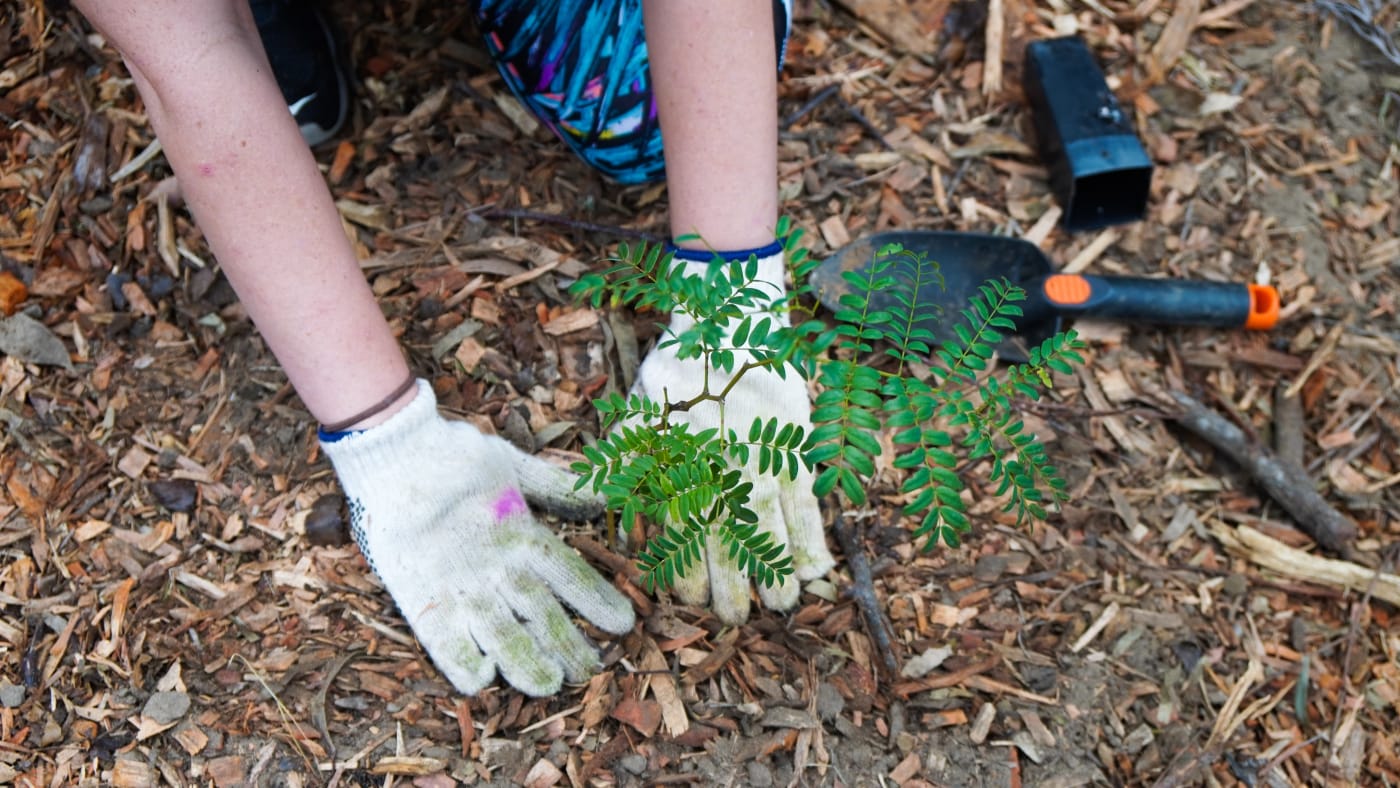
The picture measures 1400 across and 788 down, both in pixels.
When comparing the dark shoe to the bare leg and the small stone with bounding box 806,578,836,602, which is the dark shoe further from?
the small stone with bounding box 806,578,836,602

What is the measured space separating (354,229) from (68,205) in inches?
24.7

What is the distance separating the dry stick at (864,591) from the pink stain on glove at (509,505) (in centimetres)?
60

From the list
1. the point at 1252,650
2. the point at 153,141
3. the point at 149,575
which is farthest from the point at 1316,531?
→ the point at 153,141

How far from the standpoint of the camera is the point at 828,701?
185cm

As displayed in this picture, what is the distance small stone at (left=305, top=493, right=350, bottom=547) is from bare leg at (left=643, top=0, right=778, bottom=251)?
0.83 m

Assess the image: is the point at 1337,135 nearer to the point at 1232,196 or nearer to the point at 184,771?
the point at 1232,196

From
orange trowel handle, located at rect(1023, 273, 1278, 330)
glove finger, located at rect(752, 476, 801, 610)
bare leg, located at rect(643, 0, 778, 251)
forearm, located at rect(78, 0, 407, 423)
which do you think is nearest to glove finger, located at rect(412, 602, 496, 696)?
forearm, located at rect(78, 0, 407, 423)

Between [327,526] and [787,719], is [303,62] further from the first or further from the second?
[787,719]

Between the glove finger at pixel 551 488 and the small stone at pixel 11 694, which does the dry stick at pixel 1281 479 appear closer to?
the glove finger at pixel 551 488

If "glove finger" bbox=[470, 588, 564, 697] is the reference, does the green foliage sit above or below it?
above

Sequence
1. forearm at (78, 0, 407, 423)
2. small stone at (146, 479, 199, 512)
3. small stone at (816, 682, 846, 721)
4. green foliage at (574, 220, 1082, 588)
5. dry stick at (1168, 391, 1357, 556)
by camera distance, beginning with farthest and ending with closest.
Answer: dry stick at (1168, 391, 1357, 556) → small stone at (146, 479, 199, 512) → small stone at (816, 682, 846, 721) → forearm at (78, 0, 407, 423) → green foliage at (574, 220, 1082, 588)

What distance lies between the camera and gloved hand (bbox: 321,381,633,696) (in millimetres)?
1832

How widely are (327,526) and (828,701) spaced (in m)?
0.97

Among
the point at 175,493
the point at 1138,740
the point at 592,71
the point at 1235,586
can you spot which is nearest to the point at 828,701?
the point at 1138,740
